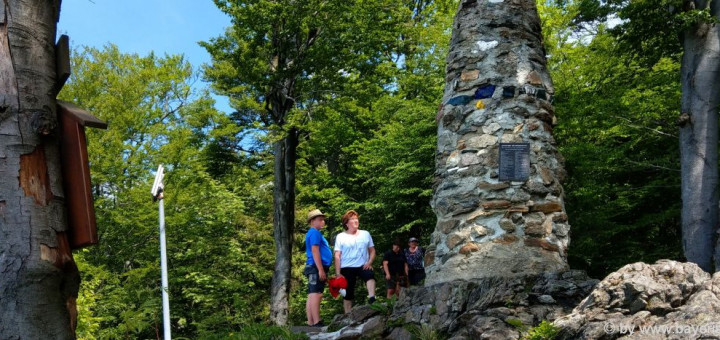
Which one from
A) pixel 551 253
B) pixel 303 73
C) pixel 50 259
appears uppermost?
pixel 303 73

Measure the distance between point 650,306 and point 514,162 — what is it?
3027 mm

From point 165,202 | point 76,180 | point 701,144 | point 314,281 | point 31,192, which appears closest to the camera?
point 31,192

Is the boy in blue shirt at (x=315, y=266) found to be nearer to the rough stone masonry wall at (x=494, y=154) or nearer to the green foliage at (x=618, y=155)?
the rough stone masonry wall at (x=494, y=154)

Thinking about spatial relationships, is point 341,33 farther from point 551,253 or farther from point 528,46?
point 551,253

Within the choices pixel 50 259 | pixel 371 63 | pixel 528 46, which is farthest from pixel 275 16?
pixel 50 259

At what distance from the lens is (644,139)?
16703 millimetres

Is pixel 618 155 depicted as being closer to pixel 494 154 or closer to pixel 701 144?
pixel 701 144

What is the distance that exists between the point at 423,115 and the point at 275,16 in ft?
17.3

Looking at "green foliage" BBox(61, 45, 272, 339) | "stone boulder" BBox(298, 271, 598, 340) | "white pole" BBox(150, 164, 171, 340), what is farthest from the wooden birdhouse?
"green foliage" BBox(61, 45, 272, 339)

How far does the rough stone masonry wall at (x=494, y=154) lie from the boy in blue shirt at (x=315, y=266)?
1.52 metres

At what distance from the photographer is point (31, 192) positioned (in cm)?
263

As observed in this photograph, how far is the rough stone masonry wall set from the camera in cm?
704

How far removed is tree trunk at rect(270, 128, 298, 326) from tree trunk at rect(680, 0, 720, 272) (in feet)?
33.2

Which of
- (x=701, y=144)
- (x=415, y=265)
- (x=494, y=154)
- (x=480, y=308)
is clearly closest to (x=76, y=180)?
(x=480, y=308)
